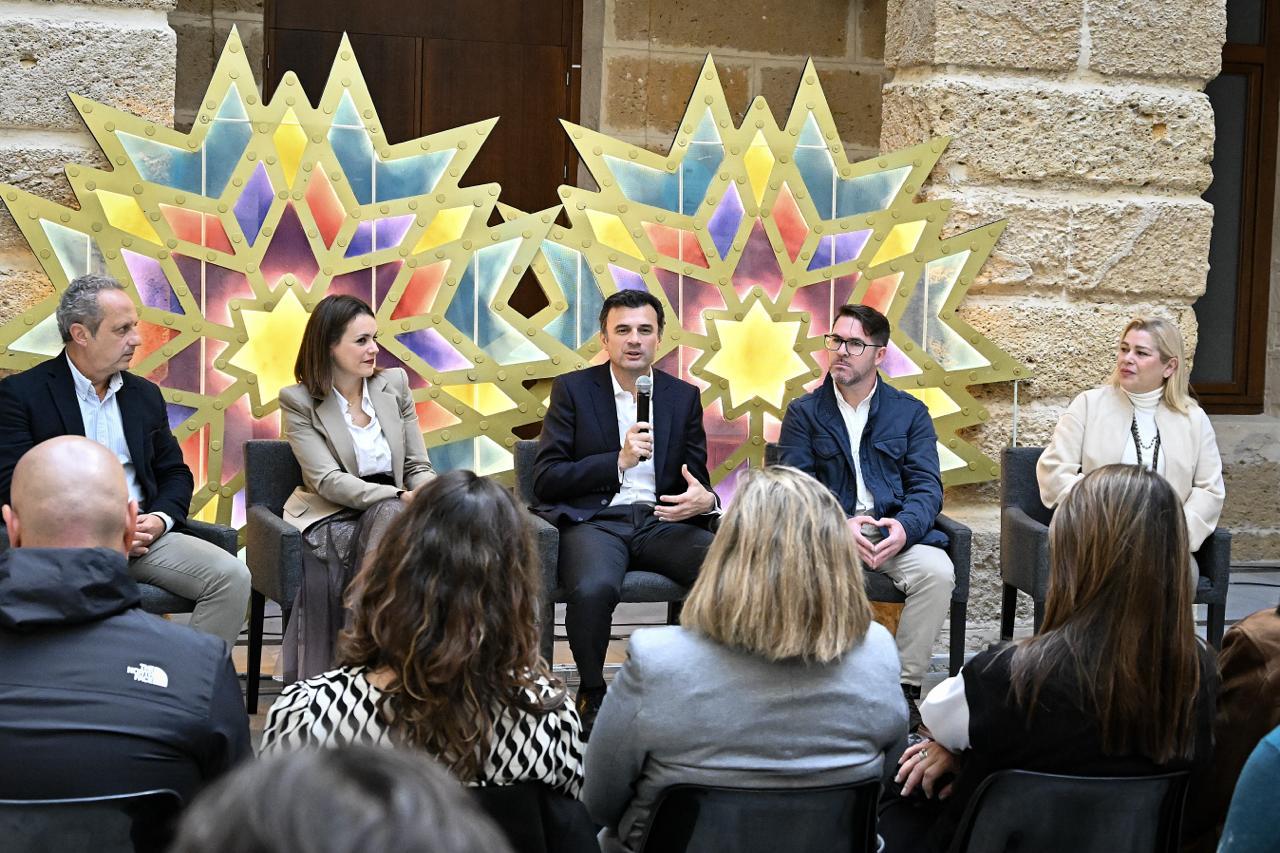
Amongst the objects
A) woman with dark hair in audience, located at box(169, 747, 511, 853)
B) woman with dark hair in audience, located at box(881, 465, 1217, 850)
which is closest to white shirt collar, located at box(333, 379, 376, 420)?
woman with dark hair in audience, located at box(881, 465, 1217, 850)

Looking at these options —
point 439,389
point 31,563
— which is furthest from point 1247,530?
point 31,563

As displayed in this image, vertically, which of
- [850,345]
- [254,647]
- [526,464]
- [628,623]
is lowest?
[628,623]

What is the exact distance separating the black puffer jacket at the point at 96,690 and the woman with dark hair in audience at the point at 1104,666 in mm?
1158

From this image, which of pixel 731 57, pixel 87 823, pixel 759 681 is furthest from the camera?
pixel 731 57

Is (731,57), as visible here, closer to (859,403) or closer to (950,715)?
(859,403)

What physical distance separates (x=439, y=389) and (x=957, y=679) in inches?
110

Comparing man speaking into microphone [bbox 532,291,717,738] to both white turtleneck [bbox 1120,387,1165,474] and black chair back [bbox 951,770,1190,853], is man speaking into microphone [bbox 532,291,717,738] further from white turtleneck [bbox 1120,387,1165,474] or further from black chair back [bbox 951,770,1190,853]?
black chair back [bbox 951,770,1190,853]

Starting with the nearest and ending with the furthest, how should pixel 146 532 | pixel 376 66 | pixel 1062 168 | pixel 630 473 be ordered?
1. pixel 146 532
2. pixel 630 473
3. pixel 1062 168
4. pixel 376 66

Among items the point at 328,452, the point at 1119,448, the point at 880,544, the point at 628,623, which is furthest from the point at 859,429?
the point at 328,452

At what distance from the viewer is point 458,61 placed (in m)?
6.66

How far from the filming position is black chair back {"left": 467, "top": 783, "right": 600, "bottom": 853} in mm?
2205

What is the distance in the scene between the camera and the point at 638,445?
4.30 m

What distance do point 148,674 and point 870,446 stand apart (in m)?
3.05

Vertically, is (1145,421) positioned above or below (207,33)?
below
